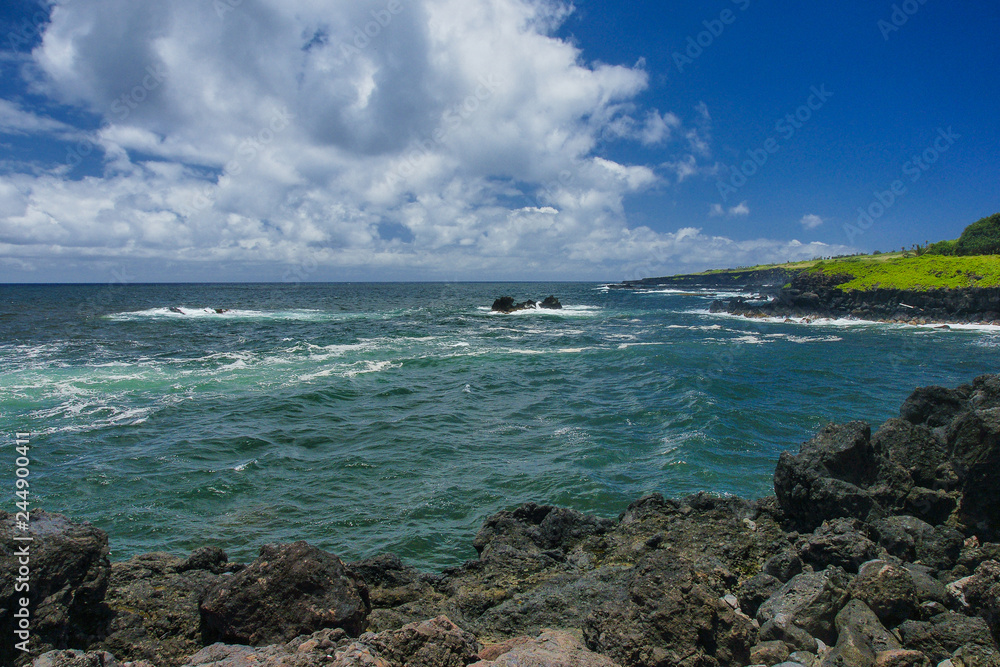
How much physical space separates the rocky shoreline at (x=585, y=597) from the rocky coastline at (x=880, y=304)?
52.5 m

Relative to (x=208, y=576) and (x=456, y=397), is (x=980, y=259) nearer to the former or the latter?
(x=456, y=397)

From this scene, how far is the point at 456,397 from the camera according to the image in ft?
72.2

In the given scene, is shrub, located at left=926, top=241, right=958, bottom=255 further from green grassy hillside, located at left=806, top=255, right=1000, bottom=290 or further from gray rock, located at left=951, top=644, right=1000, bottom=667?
gray rock, located at left=951, top=644, right=1000, bottom=667

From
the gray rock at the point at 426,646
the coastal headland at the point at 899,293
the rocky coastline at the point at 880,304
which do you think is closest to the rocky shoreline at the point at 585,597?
the gray rock at the point at 426,646

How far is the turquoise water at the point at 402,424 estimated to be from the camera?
11.3 m

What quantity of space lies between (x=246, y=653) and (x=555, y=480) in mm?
9033

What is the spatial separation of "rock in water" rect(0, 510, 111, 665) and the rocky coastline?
201 ft

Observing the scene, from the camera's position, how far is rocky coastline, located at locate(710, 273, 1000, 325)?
4725 centimetres

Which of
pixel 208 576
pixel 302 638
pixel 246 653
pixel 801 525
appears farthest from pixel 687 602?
pixel 208 576

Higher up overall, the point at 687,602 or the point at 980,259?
the point at 980,259

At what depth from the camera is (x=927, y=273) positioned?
2178 inches

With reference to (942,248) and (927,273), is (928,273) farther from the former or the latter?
(942,248)

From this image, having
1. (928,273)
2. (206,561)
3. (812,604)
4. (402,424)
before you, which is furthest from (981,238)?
(206,561)

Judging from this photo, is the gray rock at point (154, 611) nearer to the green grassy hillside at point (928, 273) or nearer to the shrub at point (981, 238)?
the green grassy hillside at point (928, 273)
